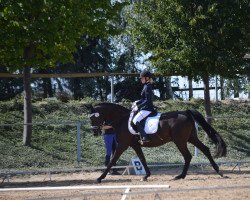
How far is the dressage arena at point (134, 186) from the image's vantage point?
8879mm

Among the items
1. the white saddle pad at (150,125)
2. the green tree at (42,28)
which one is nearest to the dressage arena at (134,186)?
the white saddle pad at (150,125)

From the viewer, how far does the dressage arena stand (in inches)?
350

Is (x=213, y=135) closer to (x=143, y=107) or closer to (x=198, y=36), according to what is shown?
(x=143, y=107)

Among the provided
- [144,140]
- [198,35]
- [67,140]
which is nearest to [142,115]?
[144,140]

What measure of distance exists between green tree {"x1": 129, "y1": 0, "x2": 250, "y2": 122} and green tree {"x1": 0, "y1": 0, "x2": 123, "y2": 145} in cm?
246

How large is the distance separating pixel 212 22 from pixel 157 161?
A: 597 cm

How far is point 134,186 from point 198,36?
11229 millimetres

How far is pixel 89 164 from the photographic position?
57.6ft

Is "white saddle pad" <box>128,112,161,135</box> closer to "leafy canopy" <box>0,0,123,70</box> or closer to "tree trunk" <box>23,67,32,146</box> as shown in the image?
"leafy canopy" <box>0,0,123,70</box>

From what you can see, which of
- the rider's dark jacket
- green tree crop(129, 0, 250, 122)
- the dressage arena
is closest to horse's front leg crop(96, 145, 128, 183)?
the dressage arena

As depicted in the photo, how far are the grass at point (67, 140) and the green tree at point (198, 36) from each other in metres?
2.59

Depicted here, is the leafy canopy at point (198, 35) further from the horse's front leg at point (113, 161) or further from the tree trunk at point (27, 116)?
the horse's front leg at point (113, 161)

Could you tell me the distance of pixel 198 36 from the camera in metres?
19.7

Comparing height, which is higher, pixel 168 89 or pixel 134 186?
pixel 168 89
